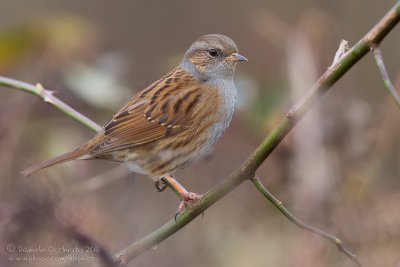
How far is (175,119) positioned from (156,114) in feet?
0.48

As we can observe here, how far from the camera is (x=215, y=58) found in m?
4.32

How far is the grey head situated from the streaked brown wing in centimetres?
12

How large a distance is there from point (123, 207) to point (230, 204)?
1528 millimetres

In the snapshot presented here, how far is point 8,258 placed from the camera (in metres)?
2.17

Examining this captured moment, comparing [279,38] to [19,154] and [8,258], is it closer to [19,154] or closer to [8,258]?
[19,154]

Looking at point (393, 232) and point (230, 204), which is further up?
point (230, 204)

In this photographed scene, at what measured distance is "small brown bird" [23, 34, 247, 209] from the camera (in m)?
3.91

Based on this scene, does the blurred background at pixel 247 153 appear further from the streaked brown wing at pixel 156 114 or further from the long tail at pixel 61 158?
the streaked brown wing at pixel 156 114

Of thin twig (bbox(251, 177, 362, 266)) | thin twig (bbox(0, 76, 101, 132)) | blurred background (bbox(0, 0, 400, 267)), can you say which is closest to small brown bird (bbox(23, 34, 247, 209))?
blurred background (bbox(0, 0, 400, 267))

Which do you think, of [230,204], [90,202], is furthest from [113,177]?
[230,204]

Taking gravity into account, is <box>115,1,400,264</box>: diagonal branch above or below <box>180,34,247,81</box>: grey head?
below

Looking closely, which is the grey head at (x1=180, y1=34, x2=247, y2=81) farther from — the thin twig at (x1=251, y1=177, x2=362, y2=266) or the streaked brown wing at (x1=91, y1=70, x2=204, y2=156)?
the thin twig at (x1=251, y1=177, x2=362, y2=266)

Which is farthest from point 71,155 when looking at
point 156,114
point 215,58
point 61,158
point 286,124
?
point 286,124

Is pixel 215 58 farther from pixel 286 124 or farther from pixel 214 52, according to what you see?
pixel 286 124
